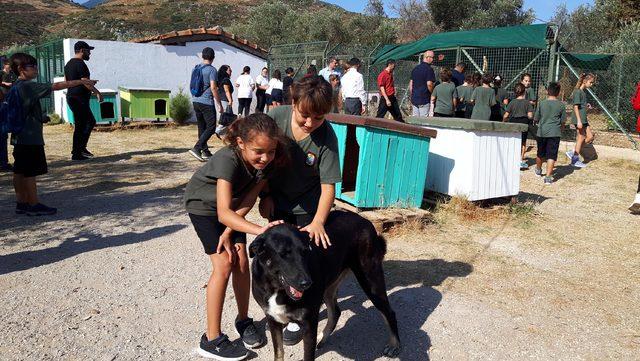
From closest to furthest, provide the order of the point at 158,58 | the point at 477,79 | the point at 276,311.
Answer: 1. the point at 276,311
2. the point at 477,79
3. the point at 158,58

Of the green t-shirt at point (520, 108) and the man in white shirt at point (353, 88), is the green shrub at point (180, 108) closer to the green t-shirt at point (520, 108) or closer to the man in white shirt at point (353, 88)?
the man in white shirt at point (353, 88)

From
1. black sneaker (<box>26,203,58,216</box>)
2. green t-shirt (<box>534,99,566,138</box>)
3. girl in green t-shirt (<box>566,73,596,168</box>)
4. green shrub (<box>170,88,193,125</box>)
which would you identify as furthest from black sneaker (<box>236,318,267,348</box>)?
green shrub (<box>170,88,193,125</box>)

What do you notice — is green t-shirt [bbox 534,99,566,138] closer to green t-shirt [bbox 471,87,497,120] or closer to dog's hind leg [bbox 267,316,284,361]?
green t-shirt [bbox 471,87,497,120]

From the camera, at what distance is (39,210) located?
5746 mm

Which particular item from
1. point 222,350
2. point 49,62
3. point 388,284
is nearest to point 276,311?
point 222,350

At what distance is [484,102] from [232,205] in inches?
310

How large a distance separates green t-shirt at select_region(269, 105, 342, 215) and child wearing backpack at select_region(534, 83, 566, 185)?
7173 millimetres

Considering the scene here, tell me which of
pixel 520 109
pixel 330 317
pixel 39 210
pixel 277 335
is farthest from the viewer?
pixel 520 109

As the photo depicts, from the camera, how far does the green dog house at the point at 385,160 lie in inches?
216

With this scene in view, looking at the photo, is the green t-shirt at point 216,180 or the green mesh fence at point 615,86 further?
the green mesh fence at point 615,86

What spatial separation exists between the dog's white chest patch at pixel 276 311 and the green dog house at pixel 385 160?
3.08 metres

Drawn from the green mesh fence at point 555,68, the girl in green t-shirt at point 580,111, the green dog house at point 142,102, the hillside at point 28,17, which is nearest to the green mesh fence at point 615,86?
the green mesh fence at point 555,68

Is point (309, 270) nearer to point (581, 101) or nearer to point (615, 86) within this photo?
point (581, 101)

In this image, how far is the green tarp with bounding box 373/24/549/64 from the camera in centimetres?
1155
